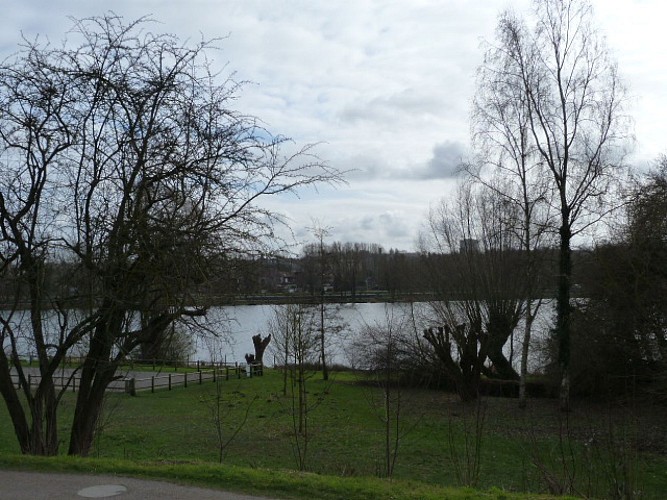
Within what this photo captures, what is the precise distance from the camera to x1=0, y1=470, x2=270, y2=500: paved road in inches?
253

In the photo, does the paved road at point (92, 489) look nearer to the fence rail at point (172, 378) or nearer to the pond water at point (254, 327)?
the pond water at point (254, 327)

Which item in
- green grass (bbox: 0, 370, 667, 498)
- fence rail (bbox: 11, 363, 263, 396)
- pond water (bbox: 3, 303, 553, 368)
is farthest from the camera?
fence rail (bbox: 11, 363, 263, 396)

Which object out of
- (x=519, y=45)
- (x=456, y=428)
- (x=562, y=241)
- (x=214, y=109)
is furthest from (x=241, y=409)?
(x=214, y=109)

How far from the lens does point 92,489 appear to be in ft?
22.0

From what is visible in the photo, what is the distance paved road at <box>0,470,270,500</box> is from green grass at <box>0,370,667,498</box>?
28cm

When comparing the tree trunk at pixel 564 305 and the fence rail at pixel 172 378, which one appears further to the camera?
the fence rail at pixel 172 378

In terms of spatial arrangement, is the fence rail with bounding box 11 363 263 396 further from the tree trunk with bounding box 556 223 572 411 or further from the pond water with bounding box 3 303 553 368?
the tree trunk with bounding box 556 223 572 411

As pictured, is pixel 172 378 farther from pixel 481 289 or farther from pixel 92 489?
pixel 92 489

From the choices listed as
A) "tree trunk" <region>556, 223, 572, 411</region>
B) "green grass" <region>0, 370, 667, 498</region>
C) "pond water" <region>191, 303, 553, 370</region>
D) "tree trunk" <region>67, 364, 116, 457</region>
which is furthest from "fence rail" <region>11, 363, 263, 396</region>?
"tree trunk" <region>67, 364, 116, 457</region>

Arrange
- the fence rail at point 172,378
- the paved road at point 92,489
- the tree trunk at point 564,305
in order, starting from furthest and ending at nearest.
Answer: the fence rail at point 172,378
the tree trunk at point 564,305
the paved road at point 92,489

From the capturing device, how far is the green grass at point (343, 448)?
7246mm

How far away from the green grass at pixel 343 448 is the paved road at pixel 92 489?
0.28 m

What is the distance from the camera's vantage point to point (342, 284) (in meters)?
39.8

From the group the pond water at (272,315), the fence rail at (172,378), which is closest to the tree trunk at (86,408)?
the pond water at (272,315)
